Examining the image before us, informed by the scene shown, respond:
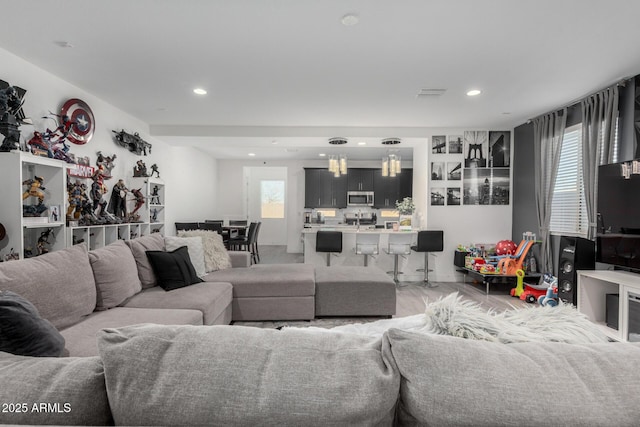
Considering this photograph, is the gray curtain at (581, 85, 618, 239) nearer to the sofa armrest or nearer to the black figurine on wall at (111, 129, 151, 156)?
the sofa armrest

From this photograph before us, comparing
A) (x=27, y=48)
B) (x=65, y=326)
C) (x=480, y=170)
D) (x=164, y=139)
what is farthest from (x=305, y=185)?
(x=65, y=326)

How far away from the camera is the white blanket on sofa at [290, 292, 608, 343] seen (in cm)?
87

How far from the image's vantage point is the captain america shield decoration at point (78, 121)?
3361 millimetres

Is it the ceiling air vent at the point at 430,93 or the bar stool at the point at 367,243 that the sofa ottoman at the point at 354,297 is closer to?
the bar stool at the point at 367,243

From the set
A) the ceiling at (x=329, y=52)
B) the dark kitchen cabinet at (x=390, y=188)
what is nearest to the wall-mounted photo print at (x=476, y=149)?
the ceiling at (x=329, y=52)

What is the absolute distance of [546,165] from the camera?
436 centimetres

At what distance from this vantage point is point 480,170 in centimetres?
526

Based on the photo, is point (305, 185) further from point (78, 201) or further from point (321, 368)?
point (321, 368)

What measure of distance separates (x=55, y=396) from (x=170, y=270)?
228 centimetres

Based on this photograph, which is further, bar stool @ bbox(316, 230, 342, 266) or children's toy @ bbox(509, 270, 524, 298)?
bar stool @ bbox(316, 230, 342, 266)

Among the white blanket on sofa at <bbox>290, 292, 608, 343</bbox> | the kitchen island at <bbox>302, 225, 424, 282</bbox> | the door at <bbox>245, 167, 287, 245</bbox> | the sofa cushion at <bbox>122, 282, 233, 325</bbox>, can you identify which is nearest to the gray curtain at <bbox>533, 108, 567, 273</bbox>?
the kitchen island at <bbox>302, 225, 424, 282</bbox>

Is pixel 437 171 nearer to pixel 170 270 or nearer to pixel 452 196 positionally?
pixel 452 196

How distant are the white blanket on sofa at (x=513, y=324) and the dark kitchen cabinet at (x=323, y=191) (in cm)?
720

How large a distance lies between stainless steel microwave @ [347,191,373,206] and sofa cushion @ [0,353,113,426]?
7637 millimetres
